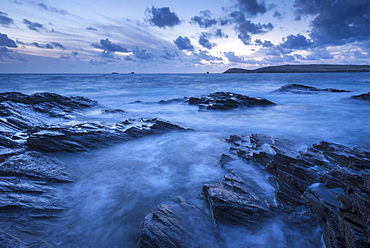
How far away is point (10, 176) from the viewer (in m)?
4.39

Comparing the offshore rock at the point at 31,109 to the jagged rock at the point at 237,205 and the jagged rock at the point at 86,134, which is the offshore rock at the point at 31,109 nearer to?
the jagged rock at the point at 86,134

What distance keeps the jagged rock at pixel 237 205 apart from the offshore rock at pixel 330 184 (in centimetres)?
59

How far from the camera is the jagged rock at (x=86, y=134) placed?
20.7ft

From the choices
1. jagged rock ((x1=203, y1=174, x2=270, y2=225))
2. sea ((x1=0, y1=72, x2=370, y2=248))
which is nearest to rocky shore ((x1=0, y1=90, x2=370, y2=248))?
jagged rock ((x1=203, y1=174, x2=270, y2=225))

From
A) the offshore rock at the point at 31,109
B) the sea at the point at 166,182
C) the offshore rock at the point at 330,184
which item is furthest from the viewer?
the offshore rock at the point at 31,109

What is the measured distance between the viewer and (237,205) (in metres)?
3.64

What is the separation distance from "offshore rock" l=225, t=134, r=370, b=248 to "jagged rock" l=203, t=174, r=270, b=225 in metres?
0.59

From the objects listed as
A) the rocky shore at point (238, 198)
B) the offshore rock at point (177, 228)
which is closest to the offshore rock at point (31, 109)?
the rocky shore at point (238, 198)

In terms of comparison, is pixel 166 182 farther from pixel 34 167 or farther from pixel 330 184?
pixel 330 184

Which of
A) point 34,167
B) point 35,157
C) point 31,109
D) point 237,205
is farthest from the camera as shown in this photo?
point 31,109

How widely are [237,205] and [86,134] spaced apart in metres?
5.97

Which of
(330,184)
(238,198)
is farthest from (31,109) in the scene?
(330,184)

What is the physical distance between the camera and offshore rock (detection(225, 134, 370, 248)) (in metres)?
2.84

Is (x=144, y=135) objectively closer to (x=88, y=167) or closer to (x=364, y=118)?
(x=88, y=167)
